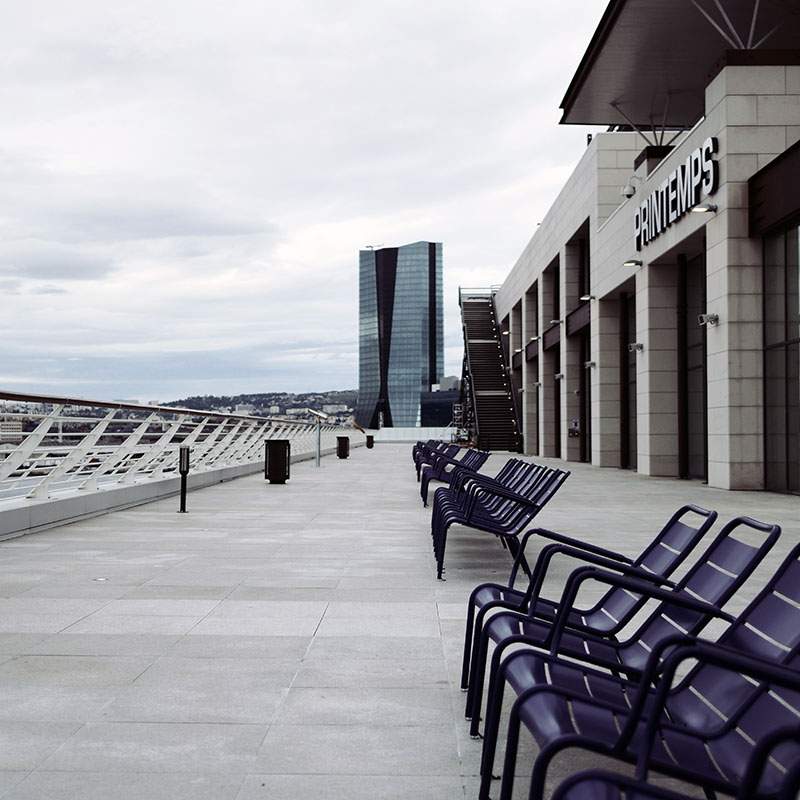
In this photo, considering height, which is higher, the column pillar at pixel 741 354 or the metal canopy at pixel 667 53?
the metal canopy at pixel 667 53

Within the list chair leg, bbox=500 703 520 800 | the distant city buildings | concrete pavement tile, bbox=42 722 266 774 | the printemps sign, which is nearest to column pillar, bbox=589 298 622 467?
the printemps sign

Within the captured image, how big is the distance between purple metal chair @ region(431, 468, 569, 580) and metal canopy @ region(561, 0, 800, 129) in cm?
1347

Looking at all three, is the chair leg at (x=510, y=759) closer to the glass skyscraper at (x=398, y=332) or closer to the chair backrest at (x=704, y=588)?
the chair backrest at (x=704, y=588)

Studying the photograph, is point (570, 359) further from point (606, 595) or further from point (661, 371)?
point (606, 595)

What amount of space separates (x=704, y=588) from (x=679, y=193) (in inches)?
735

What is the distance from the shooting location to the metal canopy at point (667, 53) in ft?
68.6

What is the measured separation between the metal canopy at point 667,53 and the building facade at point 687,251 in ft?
0.18

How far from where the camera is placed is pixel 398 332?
152250 millimetres

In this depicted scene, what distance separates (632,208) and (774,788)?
81.3 ft

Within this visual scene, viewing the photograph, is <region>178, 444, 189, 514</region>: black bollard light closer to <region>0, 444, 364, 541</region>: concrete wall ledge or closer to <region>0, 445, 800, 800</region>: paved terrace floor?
<region>0, 444, 364, 541</region>: concrete wall ledge

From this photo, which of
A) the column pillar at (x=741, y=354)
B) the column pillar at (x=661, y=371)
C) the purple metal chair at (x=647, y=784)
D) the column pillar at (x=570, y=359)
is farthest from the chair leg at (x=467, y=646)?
the column pillar at (x=570, y=359)

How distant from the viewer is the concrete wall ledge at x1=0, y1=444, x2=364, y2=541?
32.5 ft

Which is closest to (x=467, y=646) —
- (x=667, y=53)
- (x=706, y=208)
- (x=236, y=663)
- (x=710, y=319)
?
(x=236, y=663)

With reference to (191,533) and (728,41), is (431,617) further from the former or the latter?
(728,41)
